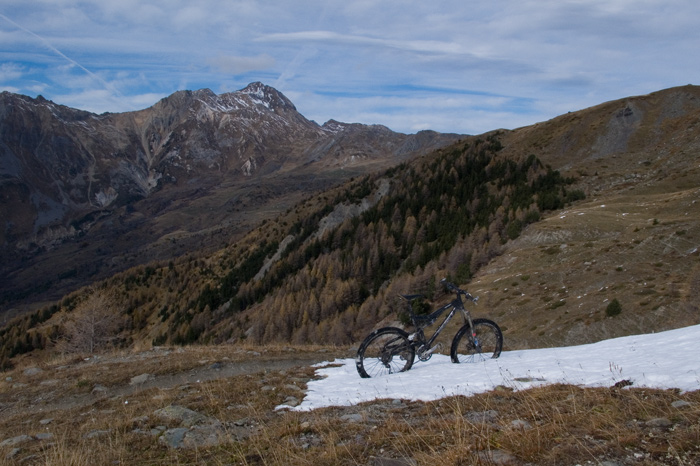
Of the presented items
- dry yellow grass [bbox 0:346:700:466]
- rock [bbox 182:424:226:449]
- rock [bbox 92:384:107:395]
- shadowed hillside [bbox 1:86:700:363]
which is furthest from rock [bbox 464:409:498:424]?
shadowed hillside [bbox 1:86:700:363]

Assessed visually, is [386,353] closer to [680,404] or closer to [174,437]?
[174,437]

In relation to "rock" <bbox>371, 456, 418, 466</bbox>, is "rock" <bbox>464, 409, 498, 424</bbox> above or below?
below

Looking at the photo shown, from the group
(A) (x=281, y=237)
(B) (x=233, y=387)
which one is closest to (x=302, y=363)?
(B) (x=233, y=387)

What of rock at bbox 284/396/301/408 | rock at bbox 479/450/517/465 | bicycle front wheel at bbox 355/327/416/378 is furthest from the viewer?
bicycle front wheel at bbox 355/327/416/378

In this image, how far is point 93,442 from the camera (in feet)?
20.5

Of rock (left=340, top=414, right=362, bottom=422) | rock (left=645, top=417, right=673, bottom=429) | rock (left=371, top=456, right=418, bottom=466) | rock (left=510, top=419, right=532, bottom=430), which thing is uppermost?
rock (left=645, top=417, right=673, bottom=429)

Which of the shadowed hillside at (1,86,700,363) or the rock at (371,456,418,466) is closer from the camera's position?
the rock at (371,456,418,466)

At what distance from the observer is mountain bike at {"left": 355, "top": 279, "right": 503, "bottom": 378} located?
10.3 m

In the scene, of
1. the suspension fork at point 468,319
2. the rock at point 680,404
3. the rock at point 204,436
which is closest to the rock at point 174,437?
the rock at point 204,436

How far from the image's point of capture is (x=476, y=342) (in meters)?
10.8

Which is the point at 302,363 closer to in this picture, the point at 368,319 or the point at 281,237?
the point at 368,319

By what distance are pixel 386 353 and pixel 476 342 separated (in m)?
2.46

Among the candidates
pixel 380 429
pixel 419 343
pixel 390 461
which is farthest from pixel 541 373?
pixel 390 461

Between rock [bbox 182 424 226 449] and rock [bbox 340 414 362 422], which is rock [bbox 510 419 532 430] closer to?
rock [bbox 340 414 362 422]
